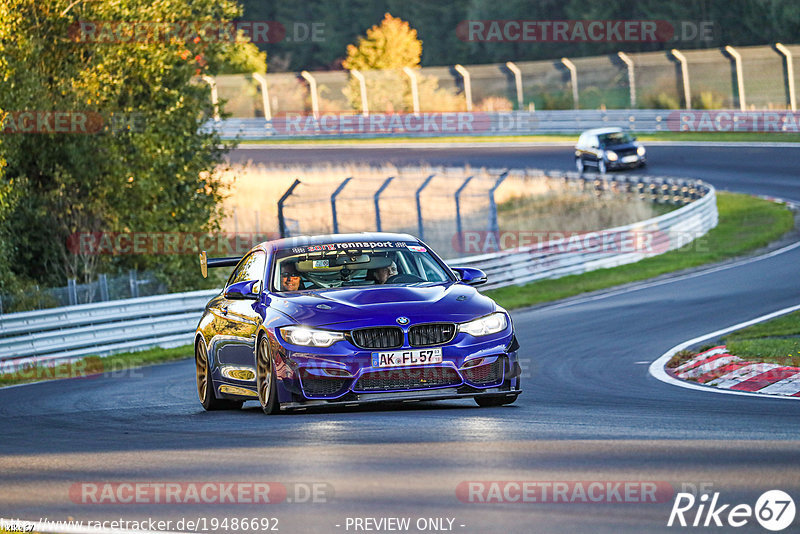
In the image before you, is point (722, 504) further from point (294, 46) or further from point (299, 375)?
point (294, 46)

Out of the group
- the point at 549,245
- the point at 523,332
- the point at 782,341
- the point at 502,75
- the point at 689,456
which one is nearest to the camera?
the point at 689,456

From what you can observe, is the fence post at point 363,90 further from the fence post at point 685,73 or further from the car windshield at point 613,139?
A: the car windshield at point 613,139

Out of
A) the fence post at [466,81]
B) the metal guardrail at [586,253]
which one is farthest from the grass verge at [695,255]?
the fence post at [466,81]

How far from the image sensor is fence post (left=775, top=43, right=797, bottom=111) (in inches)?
1941

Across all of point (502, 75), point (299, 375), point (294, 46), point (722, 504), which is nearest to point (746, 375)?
point (299, 375)

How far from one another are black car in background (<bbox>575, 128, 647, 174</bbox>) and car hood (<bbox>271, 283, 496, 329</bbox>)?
107ft

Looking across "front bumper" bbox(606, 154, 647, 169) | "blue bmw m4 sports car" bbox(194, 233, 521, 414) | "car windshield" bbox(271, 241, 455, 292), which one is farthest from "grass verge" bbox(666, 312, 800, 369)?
"front bumper" bbox(606, 154, 647, 169)

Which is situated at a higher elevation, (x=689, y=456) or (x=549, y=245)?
(x=689, y=456)

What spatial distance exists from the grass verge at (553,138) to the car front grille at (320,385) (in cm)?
3897

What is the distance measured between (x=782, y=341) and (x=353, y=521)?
906 cm

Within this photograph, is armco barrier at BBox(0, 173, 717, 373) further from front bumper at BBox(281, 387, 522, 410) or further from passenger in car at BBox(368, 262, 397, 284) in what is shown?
front bumper at BBox(281, 387, 522, 410)

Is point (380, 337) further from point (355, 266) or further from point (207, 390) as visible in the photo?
point (207, 390)

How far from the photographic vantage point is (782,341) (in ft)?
46.4

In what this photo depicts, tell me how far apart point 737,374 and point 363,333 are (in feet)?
14.7
